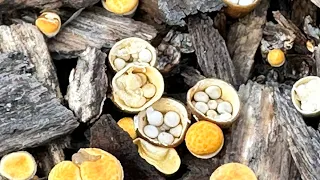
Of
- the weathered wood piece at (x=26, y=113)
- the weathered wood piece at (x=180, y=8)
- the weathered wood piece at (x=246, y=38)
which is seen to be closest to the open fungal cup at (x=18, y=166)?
the weathered wood piece at (x=26, y=113)

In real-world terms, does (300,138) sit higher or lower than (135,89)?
lower

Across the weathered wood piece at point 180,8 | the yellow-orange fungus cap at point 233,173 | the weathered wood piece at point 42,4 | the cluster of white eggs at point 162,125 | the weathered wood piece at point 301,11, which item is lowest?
the yellow-orange fungus cap at point 233,173

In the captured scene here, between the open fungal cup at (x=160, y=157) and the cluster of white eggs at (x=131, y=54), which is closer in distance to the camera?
the open fungal cup at (x=160, y=157)

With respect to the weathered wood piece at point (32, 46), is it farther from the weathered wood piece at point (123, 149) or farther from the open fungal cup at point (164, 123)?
the open fungal cup at point (164, 123)

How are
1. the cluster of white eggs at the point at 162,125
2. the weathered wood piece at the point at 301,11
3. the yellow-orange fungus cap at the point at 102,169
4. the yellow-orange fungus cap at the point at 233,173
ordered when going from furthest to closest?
the weathered wood piece at the point at 301,11 → the cluster of white eggs at the point at 162,125 → the yellow-orange fungus cap at the point at 233,173 → the yellow-orange fungus cap at the point at 102,169

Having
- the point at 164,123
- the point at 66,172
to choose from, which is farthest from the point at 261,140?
the point at 66,172

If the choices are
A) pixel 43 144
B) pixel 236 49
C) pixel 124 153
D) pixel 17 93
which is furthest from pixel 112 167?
pixel 236 49

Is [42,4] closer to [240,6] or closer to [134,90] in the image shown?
[134,90]
